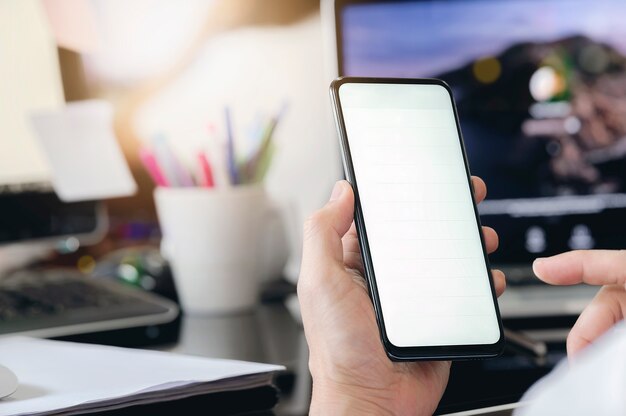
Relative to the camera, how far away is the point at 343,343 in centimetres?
53

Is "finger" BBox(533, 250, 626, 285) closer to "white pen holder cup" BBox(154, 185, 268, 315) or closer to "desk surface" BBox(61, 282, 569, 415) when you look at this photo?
"desk surface" BBox(61, 282, 569, 415)

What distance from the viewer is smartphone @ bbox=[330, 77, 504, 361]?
1.73ft

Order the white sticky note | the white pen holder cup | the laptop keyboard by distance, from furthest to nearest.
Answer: the white sticky note → the white pen holder cup → the laptop keyboard

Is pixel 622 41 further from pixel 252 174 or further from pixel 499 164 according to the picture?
pixel 252 174

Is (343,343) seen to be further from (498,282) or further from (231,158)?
(231,158)

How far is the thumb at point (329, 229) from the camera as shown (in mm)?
545

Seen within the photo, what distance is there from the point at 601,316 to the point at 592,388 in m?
0.29

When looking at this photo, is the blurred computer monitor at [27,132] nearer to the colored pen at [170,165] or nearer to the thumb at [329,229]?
the colored pen at [170,165]

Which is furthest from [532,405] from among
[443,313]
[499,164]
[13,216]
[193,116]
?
[193,116]

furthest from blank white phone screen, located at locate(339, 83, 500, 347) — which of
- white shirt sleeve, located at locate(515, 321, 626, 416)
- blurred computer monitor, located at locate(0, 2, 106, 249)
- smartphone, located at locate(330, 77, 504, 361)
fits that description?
blurred computer monitor, located at locate(0, 2, 106, 249)

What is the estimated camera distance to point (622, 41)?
2.88ft

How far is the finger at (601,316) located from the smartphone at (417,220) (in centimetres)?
6


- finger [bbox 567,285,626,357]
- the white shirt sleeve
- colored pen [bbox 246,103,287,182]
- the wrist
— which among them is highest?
the white shirt sleeve

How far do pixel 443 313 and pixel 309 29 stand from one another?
0.75 meters
